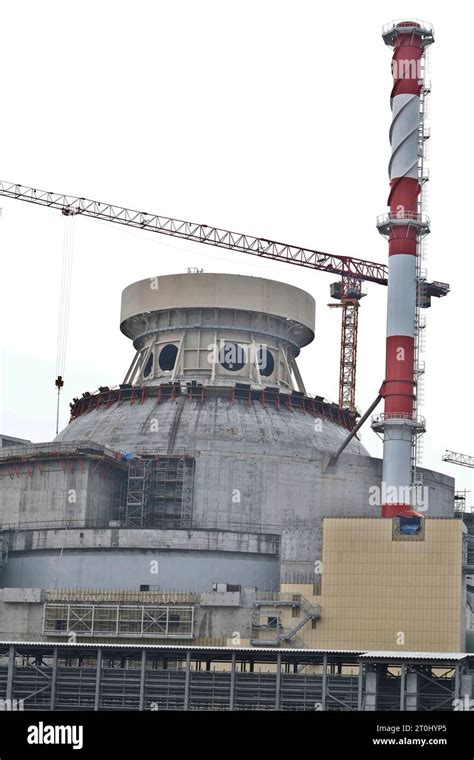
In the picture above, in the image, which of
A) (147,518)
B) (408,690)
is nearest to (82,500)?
(147,518)

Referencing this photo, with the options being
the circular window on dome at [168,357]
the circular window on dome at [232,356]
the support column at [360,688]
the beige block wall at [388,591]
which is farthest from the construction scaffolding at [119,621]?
the circular window on dome at [168,357]

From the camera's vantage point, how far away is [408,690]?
71.6 m

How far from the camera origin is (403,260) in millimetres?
100750

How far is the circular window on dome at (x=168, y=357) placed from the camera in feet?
Result: 385

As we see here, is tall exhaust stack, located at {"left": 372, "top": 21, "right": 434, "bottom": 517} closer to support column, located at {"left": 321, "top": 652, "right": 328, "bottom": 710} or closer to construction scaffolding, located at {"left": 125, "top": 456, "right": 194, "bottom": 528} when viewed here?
construction scaffolding, located at {"left": 125, "top": 456, "right": 194, "bottom": 528}

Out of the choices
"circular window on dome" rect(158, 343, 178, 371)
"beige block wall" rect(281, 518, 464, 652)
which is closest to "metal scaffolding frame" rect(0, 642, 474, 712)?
"beige block wall" rect(281, 518, 464, 652)

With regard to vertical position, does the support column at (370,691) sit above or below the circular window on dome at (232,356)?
below

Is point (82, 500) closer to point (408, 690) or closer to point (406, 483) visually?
point (406, 483)

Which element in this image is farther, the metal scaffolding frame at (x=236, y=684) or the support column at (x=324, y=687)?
the metal scaffolding frame at (x=236, y=684)

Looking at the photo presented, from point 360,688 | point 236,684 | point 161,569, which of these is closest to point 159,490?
point 161,569

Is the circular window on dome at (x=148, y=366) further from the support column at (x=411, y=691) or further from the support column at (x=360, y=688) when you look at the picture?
the support column at (x=360, y=688)

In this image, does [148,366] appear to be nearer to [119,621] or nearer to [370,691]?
[119,621]

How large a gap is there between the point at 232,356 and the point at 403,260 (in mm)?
21821

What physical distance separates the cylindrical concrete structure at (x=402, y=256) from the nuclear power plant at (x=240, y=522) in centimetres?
15
